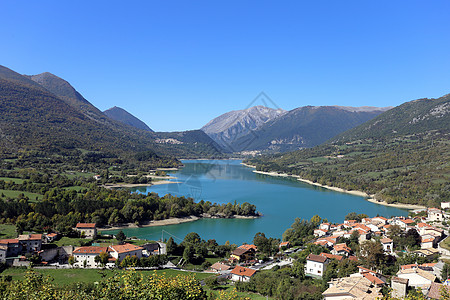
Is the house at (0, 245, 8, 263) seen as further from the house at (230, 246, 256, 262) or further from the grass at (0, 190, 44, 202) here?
the grass at (0, 190, 44, 202)

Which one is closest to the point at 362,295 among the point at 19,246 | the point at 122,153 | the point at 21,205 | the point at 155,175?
the point at 19,246

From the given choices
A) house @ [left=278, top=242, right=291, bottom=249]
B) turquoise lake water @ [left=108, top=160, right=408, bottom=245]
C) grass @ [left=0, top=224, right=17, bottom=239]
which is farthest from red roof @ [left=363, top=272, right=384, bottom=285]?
grass @ [left=0, top=224, right=17, bottom=239]

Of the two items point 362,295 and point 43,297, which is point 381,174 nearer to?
point 362,295

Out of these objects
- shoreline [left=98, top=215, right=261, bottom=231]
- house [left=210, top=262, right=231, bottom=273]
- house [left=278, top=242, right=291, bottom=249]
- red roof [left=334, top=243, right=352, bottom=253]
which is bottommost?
shoreline [left=98, top=215, right=261, bottom=231]

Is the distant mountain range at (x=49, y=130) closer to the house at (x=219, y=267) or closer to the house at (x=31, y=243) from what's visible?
the house at (x=31, y=243)

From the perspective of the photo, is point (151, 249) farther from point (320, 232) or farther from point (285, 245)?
point (320, 232)

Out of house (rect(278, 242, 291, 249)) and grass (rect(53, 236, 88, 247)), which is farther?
house (rect(278, 242, 291, 249))

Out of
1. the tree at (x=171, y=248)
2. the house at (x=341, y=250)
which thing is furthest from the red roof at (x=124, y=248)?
the house at (x=341, y=250)

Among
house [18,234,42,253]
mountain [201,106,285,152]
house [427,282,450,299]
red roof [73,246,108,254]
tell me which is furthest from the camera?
mountain [201,106,285,152]
